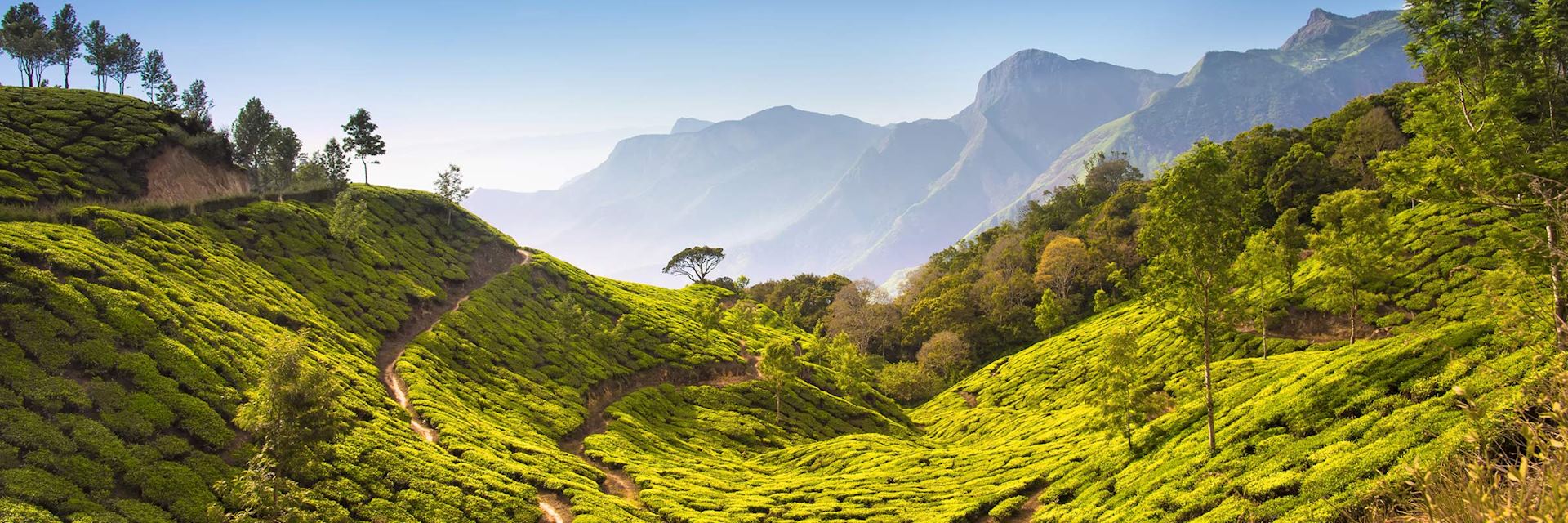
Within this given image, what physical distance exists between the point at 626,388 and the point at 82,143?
5561 centimetres

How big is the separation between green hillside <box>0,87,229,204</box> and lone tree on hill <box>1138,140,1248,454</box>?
7693 centimetres

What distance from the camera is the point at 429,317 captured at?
67.1m

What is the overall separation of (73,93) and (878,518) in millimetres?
96106

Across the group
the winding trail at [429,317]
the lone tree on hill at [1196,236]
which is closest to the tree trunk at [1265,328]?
the lone tree on hill at [1196,236]

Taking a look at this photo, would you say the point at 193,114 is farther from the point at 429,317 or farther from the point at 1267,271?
the point at 1267,271

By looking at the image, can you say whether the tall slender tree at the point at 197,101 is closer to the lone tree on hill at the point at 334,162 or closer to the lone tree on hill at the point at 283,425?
the lone tree on hill at the point at 334,162

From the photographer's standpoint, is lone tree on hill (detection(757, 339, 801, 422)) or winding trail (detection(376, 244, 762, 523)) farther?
lone tree on hill (detection(757, 339, 801, 422))

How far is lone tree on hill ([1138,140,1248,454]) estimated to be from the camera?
29969mm

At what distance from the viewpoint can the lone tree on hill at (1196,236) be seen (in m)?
30.0

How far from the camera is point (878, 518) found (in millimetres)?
38281

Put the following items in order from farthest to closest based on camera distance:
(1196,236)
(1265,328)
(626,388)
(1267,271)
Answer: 1. (626,388)
2. (1267,271)
3. (1265,328)
4. (1196,236)

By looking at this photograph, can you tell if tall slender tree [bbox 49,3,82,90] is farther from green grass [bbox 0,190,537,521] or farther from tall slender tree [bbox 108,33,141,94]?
green grass [bbox 0,190,537,521]

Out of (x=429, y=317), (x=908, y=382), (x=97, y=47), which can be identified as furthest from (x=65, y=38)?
(x=908, y=382)

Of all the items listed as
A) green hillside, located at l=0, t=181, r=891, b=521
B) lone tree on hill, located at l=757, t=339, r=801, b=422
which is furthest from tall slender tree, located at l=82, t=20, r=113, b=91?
lone tree on hill, located at l=757, t=339, r=801, b=422
